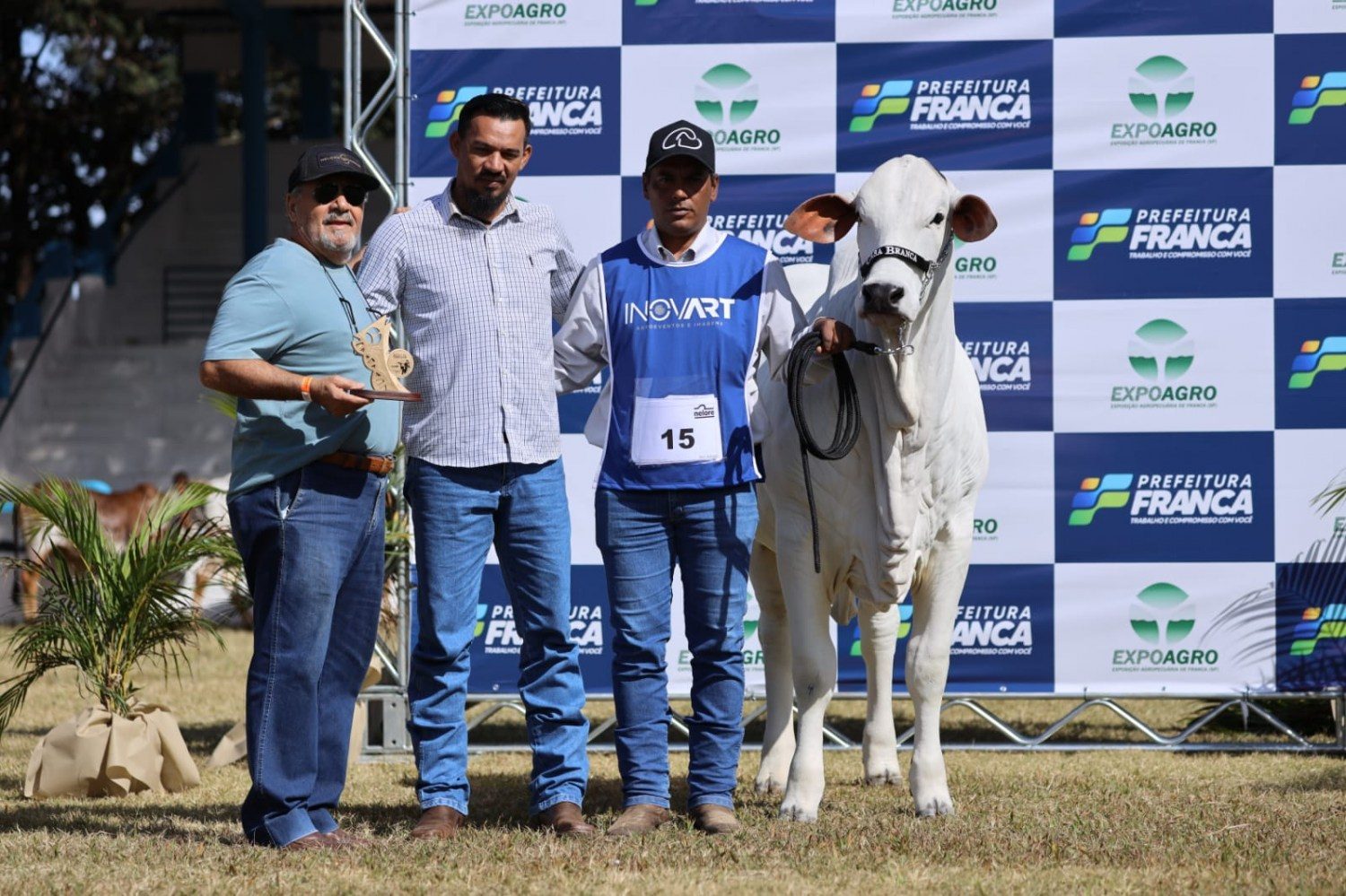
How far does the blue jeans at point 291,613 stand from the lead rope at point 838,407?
1472 mm

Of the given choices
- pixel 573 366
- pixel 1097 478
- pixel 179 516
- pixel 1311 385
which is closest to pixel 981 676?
pixel 1097 478

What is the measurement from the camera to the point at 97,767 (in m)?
6.45

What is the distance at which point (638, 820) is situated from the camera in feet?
17.3

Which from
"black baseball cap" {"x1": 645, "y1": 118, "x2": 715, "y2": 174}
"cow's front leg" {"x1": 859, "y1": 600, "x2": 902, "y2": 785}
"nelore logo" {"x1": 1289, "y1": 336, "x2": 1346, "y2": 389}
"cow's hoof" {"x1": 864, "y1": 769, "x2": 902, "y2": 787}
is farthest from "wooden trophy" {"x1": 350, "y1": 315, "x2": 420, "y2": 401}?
"nelore logo" {"x1": 1289, "y1": 336, "x2": 1346, "y2": 389}

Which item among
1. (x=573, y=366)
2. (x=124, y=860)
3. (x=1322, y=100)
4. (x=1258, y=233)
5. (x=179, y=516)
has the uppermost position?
(x=1322, y=100)

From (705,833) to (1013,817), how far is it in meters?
1.15

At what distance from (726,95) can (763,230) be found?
26.3 inches

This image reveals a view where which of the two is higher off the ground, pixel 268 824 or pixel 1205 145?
pixel 1205 145

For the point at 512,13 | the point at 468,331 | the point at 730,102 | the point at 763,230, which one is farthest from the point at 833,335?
the point at 512,13

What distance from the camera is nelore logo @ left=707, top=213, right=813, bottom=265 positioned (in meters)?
7.70

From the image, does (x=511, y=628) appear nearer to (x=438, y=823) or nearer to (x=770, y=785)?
(x=770, y=785)

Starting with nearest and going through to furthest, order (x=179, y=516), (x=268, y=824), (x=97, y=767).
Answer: (x=268, y=824) → (x=97, y=767) → (x=179, y=516)

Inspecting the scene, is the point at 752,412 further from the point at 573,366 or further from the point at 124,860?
the point at 124,860

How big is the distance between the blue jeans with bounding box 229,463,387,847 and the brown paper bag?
1600 millimetres
